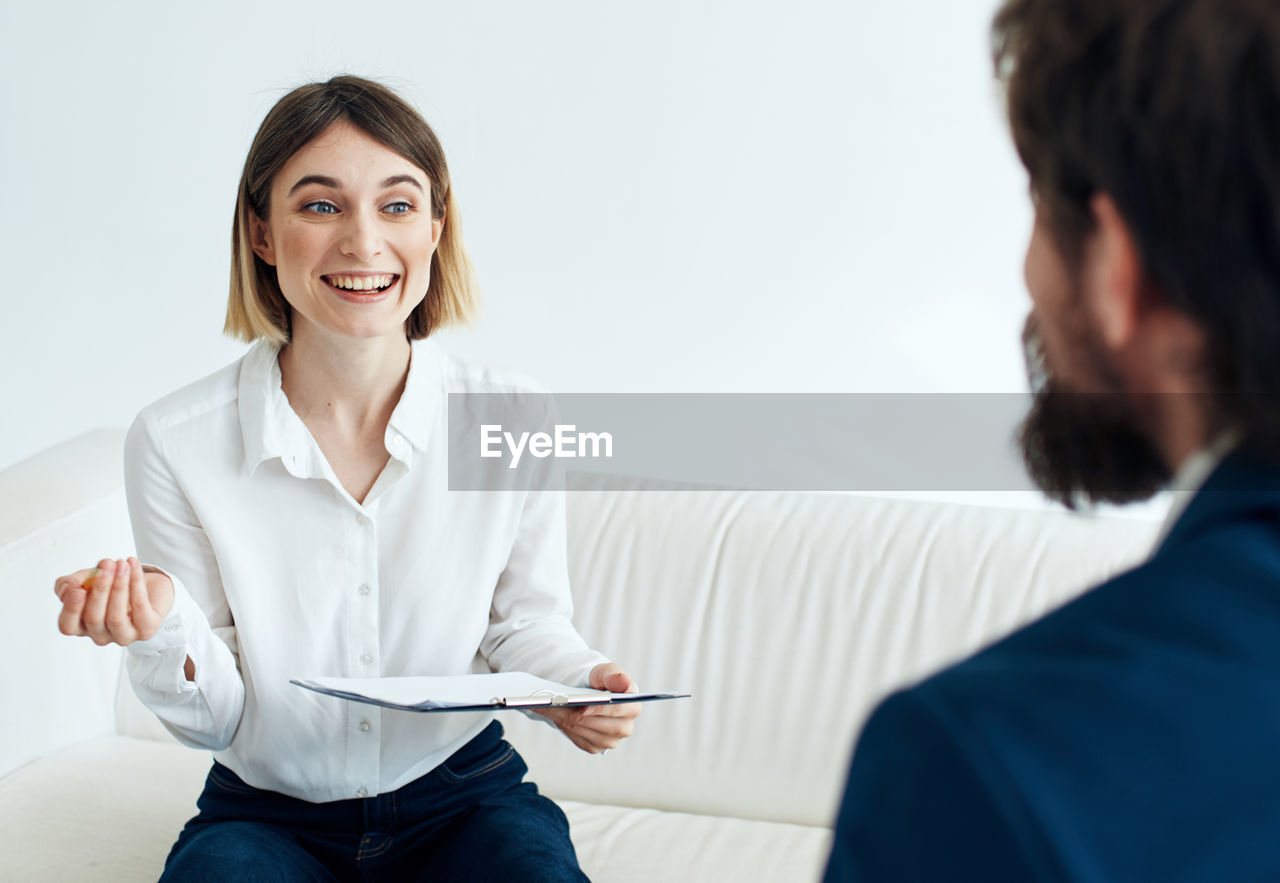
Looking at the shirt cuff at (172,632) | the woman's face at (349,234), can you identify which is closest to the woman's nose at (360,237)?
the woman's face at (349,234)

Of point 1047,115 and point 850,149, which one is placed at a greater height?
point 850,149

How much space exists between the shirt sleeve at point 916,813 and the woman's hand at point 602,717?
0.77 meters

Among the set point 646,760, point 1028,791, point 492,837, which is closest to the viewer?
point 1028,791

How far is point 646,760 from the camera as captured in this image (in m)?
1.90

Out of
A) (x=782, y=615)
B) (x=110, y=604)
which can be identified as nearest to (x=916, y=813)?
(x=110, y=604)

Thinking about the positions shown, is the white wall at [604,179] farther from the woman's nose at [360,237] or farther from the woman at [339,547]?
the woman's nose at [360,237]

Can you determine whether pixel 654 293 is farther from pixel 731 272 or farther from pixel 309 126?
pixel 309 126

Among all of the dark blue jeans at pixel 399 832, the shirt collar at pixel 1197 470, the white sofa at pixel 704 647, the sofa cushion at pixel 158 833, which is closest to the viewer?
the shirt collar at pixel 1197 470

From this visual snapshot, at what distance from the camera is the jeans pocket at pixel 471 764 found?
1416 millimetres

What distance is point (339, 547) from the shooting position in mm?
1438

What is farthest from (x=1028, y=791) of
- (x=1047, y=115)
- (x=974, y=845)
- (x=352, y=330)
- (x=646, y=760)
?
(x=646, y=760)

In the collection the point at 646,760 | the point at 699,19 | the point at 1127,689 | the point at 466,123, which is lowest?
the point at 646,760

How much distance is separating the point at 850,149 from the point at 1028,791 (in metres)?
2.04

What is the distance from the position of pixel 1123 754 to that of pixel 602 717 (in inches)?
34.4
